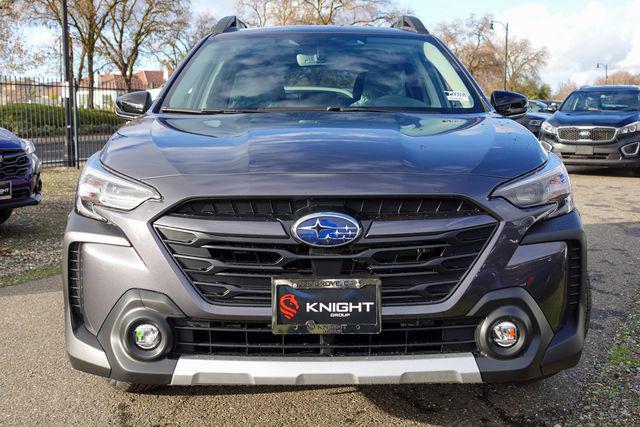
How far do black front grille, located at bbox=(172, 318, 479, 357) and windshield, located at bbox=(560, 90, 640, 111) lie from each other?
1201 cm

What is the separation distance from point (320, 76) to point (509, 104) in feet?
3.48

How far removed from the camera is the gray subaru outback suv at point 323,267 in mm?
2238

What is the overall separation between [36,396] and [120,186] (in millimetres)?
1218

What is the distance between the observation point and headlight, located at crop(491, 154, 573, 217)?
92.7 inches

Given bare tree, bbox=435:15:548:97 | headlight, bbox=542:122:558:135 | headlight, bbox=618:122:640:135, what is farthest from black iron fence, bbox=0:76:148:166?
bare tree, bbox=435:15:548:97

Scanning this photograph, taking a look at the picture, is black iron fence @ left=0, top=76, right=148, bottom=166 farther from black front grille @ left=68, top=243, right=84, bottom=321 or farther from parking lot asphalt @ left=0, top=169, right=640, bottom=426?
black front grille @ left=68, top=243, right=84, bottom=321

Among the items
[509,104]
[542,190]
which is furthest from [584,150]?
[542,190]

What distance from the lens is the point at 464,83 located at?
366 cm

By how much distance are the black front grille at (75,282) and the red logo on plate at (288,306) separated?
0.75 m

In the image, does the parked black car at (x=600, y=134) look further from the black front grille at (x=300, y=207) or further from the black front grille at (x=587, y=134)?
the black front grille at (x=300, y=207)

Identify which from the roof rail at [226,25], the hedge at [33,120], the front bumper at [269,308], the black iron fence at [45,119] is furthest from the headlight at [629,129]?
the hedge at [33,120]

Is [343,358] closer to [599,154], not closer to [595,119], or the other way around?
[599,154]

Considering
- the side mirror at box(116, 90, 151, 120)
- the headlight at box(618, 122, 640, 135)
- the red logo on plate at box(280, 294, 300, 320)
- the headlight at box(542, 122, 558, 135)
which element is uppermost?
the side mirror at box(116, 90, 151, 120)

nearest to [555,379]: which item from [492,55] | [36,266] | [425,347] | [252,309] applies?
[425,347]
